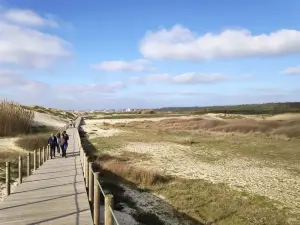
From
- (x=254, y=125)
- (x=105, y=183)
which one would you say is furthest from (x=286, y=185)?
(x=254, y=125)

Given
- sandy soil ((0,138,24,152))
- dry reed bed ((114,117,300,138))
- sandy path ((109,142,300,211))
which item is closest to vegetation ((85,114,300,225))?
sandy path ((109,142,300,211))

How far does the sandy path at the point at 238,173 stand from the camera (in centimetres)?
1797

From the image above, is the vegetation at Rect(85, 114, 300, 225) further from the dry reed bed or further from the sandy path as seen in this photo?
the dry reed bed

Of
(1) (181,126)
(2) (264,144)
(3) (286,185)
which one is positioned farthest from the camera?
(1) (181,126)

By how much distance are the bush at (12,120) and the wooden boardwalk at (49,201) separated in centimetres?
2673

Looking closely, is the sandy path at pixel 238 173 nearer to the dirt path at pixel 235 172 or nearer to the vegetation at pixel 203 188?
the dirt path at pixel 235 172

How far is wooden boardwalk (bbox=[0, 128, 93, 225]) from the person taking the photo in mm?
9414

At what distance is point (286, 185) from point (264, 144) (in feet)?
63.3

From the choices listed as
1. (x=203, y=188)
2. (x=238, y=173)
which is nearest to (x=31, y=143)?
(x=238, y=173)

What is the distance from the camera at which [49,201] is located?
37.1ft

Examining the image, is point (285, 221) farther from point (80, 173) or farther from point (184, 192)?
point (80, 173)

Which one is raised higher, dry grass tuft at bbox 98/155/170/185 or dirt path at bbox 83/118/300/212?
dry grass tuft at bbox 98/155/170/185

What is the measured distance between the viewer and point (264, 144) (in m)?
38.1

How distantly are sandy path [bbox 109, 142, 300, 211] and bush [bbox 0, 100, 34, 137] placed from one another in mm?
17372
